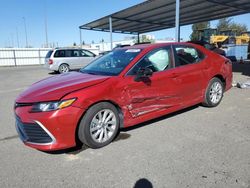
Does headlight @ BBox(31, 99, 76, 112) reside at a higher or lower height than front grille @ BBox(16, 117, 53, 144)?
higher

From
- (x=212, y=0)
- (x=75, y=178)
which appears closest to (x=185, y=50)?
(x=75, y=178)

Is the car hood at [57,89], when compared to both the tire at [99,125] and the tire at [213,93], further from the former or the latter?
the tire at [213,93]

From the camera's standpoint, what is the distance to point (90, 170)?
3.09 m

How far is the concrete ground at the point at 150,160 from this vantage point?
110 inches

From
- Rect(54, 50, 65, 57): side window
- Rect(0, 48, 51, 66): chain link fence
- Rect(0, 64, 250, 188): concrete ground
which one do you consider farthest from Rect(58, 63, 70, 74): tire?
Rect(0, 48, 51, 66): chain link fence

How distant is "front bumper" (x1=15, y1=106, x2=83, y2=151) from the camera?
328cm

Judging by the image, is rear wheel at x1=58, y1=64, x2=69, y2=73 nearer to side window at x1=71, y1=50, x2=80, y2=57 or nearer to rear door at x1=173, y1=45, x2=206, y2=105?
side window at x1=71, y1=50, x2=80, y2=57

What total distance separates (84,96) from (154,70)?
158 centimetres

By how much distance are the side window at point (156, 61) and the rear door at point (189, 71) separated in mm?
218

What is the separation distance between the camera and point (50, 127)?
3273 millimetres

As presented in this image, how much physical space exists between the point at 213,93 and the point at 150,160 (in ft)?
10.1

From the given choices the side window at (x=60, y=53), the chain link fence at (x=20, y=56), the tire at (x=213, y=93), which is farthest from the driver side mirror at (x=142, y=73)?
the chain link fence at (x=20, y=56)

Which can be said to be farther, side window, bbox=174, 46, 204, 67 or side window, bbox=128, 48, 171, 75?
side window, bbox=174, 46, 204, 67

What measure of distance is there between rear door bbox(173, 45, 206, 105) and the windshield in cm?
95
